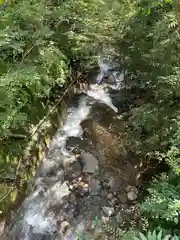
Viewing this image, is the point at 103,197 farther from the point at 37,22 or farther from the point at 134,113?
the point at 37,22

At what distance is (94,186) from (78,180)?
307mm

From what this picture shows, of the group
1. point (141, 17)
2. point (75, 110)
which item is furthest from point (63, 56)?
point (141, 17)

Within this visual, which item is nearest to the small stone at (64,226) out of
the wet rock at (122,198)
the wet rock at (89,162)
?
the wet rock at (122,198)

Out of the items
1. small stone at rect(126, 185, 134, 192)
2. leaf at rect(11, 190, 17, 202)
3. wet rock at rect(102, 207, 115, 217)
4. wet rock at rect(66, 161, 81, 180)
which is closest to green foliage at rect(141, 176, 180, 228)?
wet rock at rect(102, 207, 115, 217)

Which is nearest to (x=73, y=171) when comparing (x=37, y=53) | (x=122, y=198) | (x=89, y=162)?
(x=89, y=162)

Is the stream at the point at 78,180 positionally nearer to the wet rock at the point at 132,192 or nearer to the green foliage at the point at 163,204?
the wet rock at the point at 132,192

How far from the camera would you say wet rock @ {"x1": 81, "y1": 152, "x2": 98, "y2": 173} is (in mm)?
5448

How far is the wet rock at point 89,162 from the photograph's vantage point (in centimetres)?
545

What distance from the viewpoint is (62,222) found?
450cm

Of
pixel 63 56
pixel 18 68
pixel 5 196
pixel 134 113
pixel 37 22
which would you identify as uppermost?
pixel 37 22

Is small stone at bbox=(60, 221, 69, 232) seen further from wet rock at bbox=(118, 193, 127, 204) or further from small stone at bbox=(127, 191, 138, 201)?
small stone at bbox=(127, 191, 138, 201)

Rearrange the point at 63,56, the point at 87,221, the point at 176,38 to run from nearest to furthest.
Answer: the point at 87,221 < the point at 176,38 < the point at 63,56

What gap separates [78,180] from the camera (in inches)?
205

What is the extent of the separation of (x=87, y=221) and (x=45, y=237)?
688mm
